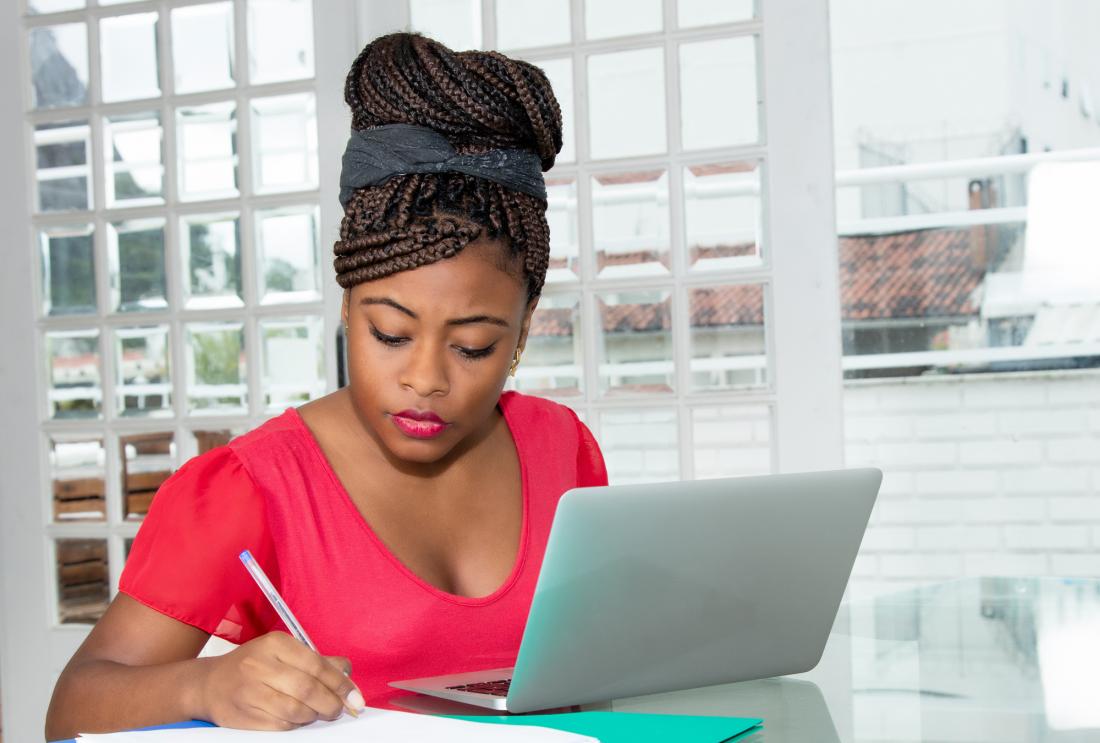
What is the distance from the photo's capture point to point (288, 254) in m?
2.54

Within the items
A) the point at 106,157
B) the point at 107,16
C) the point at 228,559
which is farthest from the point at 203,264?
the point at 228,559

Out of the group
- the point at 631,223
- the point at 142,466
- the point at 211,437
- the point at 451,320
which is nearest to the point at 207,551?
the point at 451,320

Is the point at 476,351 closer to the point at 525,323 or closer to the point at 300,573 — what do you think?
the point at 525,323

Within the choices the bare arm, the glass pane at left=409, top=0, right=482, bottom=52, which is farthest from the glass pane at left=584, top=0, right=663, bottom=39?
the bare arm

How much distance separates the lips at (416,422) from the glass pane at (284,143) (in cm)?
161

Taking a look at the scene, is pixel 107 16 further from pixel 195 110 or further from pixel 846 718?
pixel 846 718

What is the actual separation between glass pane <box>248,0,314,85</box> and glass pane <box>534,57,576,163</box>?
1.74ft

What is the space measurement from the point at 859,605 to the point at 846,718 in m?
0.51

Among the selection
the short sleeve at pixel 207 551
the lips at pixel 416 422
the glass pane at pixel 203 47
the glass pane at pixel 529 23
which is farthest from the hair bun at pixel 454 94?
the glass pane at pixel 203 47

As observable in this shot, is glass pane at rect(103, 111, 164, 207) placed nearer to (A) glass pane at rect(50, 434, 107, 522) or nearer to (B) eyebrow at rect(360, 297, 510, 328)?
(A) glass pane at rect(50, 434, 107, 522)

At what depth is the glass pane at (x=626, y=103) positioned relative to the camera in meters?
2.38

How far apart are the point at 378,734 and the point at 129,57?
2382 mm

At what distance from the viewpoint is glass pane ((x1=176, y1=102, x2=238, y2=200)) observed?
2.59 m

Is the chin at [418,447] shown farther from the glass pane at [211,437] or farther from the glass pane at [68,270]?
the glass pane at [68,270]
